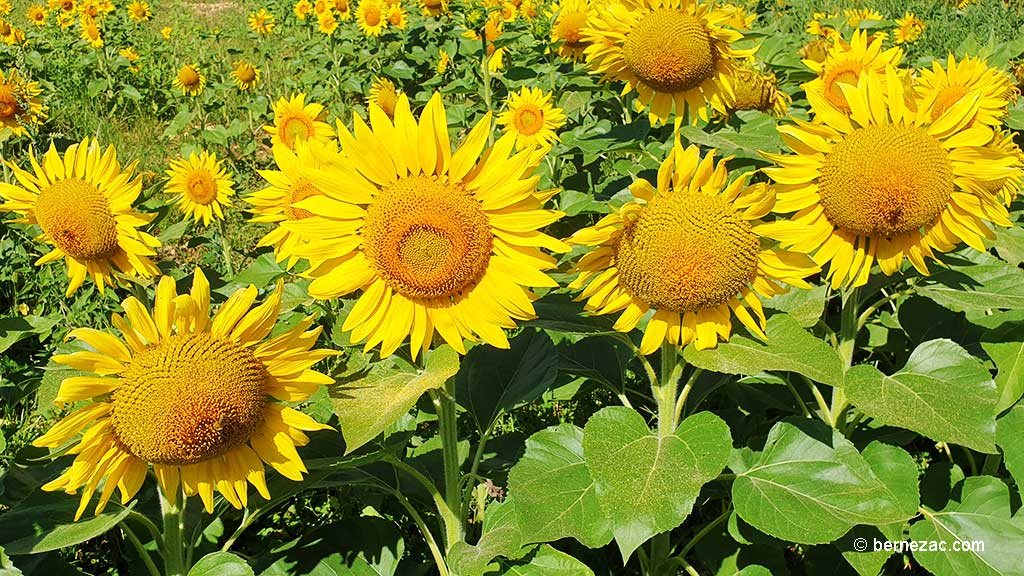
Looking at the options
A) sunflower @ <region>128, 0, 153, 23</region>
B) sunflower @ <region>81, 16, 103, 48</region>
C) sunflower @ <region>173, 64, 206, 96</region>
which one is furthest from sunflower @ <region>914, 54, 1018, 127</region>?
sunflower @ <region>128, 0, 153, 23</region>

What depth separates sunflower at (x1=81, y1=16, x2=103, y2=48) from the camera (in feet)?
28.3

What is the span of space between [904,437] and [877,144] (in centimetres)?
91

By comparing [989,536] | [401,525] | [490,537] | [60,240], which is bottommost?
[401,525]

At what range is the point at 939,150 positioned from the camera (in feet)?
6.48

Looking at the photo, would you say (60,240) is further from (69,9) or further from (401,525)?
(69,9)

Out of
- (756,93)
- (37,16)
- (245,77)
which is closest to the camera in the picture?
(756,93)

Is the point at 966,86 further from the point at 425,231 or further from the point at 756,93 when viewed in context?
the point at 425,231

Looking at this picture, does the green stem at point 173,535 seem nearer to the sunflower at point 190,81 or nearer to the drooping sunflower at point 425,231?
the drooping sunflower at point 425,231

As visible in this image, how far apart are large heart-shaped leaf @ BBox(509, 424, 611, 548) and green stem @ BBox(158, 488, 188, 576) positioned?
75cm

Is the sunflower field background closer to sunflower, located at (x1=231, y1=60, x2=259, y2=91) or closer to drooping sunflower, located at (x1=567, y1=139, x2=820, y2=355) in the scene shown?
drooping sunflower, located at (x1=567, y1=139, x2=820, y2=355)

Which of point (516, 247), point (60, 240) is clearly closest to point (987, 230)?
point (516, 247)

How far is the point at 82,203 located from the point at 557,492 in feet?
5.77

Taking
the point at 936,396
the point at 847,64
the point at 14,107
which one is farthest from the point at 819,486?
the point at 14,107

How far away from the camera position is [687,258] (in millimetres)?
1701
